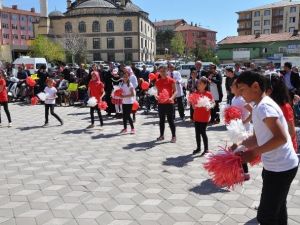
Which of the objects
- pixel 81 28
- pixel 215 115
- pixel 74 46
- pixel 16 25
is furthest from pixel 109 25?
pixel 215 115

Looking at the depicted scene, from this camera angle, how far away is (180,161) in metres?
7.67

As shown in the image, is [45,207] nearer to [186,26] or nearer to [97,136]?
[97,136]

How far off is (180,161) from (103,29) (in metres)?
93.0

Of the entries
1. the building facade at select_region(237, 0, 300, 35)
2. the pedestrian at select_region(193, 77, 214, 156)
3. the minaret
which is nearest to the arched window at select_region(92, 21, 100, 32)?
the minaret

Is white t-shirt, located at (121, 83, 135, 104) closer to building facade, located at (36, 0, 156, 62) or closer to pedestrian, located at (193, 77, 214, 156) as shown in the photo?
pedestrian, located at (193, 77, 214, 156)

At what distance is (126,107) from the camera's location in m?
10.5

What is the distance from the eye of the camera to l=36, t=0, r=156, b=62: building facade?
96250 millimetres

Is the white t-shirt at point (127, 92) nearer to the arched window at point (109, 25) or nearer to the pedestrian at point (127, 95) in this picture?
the pedestrian at point (127, 95)

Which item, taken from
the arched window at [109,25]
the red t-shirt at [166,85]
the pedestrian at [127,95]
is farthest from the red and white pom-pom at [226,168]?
the arched window at [109,25]

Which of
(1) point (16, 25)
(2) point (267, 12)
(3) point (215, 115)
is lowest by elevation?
(3) point (215, 115)

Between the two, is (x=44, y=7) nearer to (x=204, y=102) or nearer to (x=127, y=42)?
(x=127, y=42)

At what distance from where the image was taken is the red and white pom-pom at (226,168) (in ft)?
10.9

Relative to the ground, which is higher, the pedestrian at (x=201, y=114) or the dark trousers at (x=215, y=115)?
the pedestrian at (x=201, y=114)

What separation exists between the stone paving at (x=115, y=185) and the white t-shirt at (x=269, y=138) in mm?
1714
